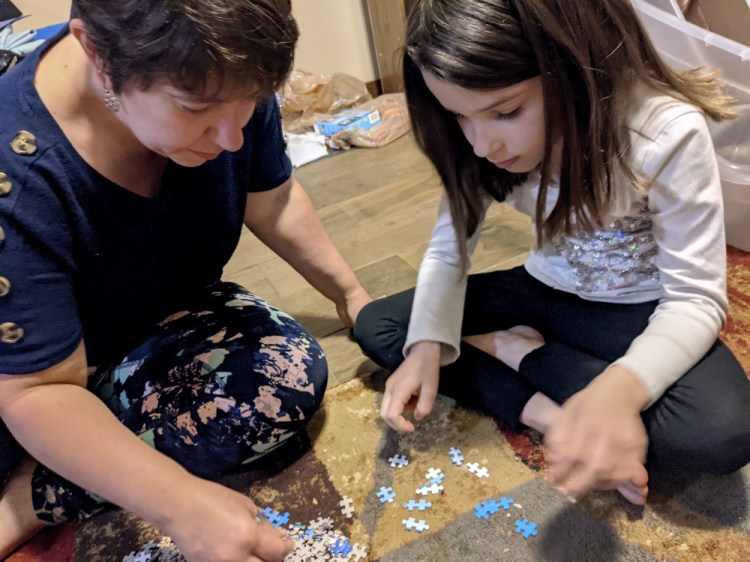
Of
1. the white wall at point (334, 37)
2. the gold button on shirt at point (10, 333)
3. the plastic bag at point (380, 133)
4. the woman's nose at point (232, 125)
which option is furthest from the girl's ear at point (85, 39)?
the white wall at point (334, 37)

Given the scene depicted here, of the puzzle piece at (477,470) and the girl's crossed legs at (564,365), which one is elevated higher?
the girl's crossed legs at (564,365)

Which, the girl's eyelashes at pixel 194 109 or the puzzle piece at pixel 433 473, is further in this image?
the puzzle piece at pixel 433 473

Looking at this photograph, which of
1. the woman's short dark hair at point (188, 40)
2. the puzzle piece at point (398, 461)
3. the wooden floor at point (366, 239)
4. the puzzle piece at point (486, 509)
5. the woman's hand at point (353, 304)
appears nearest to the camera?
the woman's short dark hair at point (188, 40)

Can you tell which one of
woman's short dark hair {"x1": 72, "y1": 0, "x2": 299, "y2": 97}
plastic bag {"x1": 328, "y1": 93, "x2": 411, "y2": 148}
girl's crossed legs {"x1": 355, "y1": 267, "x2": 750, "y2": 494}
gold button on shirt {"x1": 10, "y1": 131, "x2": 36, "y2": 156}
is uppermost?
woman's short dark hair {"x1": 72, "y1": 0, "x2": 299, "y2": 97}

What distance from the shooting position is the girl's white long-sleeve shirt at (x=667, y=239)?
791mm

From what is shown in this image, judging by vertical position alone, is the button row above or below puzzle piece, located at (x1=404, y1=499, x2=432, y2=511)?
above

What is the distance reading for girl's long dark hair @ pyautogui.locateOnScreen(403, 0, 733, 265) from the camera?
712 mm

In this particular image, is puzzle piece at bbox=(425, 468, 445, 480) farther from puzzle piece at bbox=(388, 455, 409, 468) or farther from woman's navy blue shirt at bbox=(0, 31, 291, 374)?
woman's navy blue shirt at bbox=(0, 31, 291, 374)

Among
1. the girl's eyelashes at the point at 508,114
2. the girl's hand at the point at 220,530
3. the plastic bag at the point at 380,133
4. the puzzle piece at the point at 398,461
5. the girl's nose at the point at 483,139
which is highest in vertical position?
the girl's eyelashes at the point at 508,114

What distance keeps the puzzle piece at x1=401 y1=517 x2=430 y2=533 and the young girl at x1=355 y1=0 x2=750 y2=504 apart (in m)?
0.13

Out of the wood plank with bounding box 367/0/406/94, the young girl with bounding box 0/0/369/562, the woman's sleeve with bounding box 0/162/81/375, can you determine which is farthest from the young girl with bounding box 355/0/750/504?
the wood plank with bounding box 367/0/406/94

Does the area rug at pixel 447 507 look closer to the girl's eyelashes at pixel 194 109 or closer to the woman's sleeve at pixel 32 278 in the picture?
the woman's sleeve at pixel 32 278

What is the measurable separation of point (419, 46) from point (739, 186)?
2.92 feet

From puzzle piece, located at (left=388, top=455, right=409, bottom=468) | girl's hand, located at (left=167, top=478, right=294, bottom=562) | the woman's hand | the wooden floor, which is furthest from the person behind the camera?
the wooden floor
